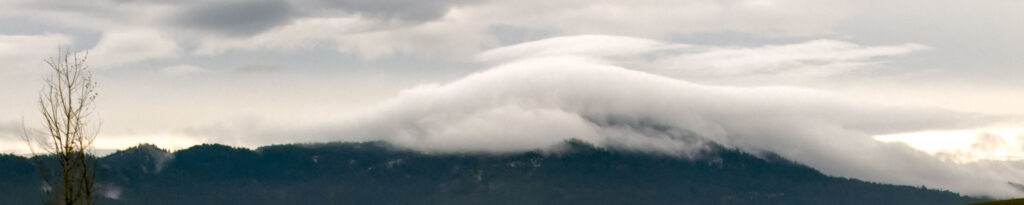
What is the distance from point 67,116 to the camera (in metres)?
65.3

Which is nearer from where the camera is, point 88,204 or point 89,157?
point 88,204

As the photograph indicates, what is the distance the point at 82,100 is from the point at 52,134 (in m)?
2.43

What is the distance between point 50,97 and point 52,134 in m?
2.13

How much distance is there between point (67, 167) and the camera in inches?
2566

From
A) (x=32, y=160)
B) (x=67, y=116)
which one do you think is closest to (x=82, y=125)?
(x=67, y=116)

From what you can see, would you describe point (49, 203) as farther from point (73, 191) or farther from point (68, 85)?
point (68, 85)

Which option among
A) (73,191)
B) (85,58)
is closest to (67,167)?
(73,191)

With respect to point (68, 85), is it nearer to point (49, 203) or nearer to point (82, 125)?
point (82, 125)

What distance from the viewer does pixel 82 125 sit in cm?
6569

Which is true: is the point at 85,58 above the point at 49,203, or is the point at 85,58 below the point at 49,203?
above

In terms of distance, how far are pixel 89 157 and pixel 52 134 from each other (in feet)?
14.5

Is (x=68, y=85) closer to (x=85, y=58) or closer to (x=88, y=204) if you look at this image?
(x=85, y=58)

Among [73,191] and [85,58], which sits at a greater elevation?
[85,58]

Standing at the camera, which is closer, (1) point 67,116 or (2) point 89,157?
(1) point 67,116
